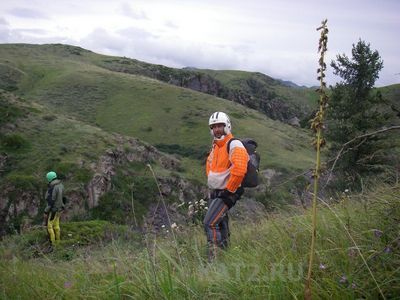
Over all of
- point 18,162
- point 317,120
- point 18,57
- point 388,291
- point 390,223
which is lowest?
point 18,162

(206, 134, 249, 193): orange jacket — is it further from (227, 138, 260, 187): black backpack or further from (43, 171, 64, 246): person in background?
(43, 171, 64, 246): person in background

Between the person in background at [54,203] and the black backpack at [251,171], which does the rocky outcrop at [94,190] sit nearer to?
the person in background at [54,203]

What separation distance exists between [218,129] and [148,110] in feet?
217

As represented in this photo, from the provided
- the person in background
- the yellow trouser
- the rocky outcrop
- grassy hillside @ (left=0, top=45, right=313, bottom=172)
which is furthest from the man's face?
grassy hillside @ (left=0, top=45, right=313, bottom=172)

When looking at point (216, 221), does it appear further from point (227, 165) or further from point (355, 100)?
point (355, 100)

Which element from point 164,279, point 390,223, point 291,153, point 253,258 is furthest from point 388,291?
point 291,153

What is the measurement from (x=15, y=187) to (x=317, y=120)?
31.1 meters

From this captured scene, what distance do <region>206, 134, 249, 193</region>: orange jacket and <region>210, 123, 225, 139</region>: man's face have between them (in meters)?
0.10

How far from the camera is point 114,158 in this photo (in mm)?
39062

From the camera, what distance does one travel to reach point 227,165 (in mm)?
6590

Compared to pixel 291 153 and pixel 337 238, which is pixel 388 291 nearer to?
pixel 337 238

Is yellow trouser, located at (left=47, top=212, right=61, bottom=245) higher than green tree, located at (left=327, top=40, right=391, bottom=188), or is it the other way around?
green tree, located at (left=327, top=40, right=391, bottom=188)

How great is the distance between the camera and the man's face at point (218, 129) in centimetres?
676

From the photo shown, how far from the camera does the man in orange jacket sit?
6199 millimetres
